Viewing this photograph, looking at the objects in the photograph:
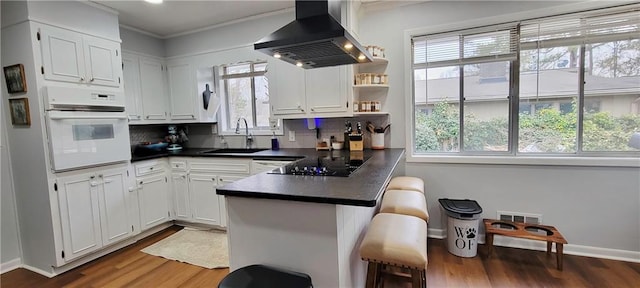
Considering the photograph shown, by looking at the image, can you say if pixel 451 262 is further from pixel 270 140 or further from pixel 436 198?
pixel 270 140

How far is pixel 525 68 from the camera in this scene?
8.82ft

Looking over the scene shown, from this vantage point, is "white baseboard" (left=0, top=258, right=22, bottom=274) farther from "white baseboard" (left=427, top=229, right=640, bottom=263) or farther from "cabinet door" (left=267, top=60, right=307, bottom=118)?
"white baseboard" (left=427, top=229, right=640, bottom=263)

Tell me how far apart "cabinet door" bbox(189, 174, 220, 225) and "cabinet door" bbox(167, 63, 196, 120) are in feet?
3.03

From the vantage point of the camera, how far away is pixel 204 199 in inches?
133

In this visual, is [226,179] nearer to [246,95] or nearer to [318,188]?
[246,95]

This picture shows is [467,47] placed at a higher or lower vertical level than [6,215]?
higher

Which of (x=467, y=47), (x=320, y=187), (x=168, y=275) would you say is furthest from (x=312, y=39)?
(x=168, y=275)

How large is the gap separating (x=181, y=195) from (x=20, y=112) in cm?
164

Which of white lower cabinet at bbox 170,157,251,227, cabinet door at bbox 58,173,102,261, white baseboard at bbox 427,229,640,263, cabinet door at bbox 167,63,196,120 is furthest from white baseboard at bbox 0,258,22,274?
white baseboard at bbox 427,229,640,263

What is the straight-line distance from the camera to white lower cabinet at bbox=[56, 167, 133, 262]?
2.56m

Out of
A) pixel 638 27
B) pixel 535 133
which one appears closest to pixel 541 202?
pixel 535 133

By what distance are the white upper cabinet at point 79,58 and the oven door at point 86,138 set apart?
0.35m

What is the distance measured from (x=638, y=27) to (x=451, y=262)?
2.50 meters

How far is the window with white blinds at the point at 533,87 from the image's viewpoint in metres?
2.45
